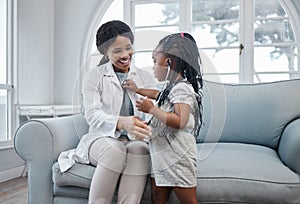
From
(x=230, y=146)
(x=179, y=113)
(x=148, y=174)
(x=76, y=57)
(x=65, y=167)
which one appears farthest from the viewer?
(x=76, y=57)

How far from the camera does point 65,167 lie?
1.32 m

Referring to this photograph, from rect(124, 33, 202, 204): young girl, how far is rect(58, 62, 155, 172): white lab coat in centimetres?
3

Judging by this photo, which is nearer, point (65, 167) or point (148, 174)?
point (148, 174)

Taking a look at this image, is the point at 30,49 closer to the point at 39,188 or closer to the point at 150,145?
the point at 39,188

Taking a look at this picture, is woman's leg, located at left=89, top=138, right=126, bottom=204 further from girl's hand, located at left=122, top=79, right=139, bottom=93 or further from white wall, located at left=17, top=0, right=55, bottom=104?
white wall, located at left=17, top=0, right=55, bottom=104

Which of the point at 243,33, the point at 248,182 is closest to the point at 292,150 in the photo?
the point at 248,182

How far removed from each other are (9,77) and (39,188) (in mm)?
1652

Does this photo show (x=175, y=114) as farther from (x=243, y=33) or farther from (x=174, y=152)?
(x=243, y=33)

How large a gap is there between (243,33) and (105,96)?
2.06 m

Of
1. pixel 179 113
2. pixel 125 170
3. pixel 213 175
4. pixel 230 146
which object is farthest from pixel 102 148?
pixel 230 146

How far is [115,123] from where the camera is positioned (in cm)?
113

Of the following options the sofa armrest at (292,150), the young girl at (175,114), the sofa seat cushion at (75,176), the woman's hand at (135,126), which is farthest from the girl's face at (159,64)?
the sofa armrest at (292,150)

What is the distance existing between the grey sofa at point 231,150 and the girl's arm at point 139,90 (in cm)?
28

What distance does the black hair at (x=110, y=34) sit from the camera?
1104 millimetres
